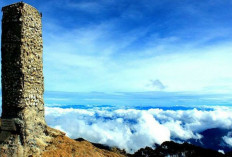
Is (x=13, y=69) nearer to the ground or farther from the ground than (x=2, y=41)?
nearer to the ground

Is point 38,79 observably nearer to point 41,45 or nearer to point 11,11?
point 41,45

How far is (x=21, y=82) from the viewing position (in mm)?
13820

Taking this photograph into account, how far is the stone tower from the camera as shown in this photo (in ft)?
45.4

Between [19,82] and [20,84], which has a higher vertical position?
[19,82]

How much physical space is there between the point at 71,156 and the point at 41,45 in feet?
22.6

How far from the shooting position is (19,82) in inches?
544

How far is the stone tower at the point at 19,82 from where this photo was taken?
45.4 ft

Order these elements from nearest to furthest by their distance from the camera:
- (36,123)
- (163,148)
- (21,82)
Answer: (21,82)
(36,123)
(163,148)

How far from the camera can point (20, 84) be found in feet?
45.3

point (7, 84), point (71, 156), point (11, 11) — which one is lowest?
point (71, 156)

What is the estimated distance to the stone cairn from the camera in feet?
45.3

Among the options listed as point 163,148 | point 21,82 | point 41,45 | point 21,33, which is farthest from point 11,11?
point 163,148

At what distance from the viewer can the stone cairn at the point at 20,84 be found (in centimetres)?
1381

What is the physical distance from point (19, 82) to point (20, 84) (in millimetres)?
125
